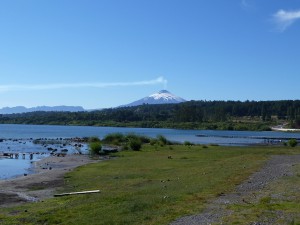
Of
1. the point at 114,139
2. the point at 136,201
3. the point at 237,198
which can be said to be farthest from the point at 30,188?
the point at 114,139

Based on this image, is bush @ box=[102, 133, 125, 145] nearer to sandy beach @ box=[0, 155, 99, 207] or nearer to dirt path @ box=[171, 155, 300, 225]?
sandy beach @ box=[0, 155, 99, 207]

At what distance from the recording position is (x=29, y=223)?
21.1 meters

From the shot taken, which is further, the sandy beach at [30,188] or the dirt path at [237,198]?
the sandy beach at [30,188]

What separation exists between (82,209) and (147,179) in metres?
14.2

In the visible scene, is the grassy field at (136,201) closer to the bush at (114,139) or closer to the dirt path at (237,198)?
the dirt path at (237,198)

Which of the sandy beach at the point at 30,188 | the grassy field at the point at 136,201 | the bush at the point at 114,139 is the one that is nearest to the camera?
the grassy field at the point at 136,201

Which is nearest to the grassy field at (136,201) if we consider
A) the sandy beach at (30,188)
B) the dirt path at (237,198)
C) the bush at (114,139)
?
the dirt path at (237,198)

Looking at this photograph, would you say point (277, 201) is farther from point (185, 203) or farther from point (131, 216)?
point (131, 216)

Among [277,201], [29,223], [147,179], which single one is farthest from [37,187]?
[277,201]

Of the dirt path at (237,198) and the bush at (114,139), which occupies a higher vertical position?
the bush at (114,139)

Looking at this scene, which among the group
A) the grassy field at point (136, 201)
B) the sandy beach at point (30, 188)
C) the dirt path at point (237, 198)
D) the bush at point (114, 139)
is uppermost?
the bush at point (114, 139)

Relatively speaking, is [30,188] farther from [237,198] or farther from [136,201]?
[237,198]

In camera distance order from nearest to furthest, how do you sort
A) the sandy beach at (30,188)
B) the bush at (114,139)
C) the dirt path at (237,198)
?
the dirt path at (237,198), the sandy beach at (30,188), the bush at (114,139)

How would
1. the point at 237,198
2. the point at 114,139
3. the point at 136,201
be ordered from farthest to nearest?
the point at 114,139 < the point at 136,201 < the point at 237,198
